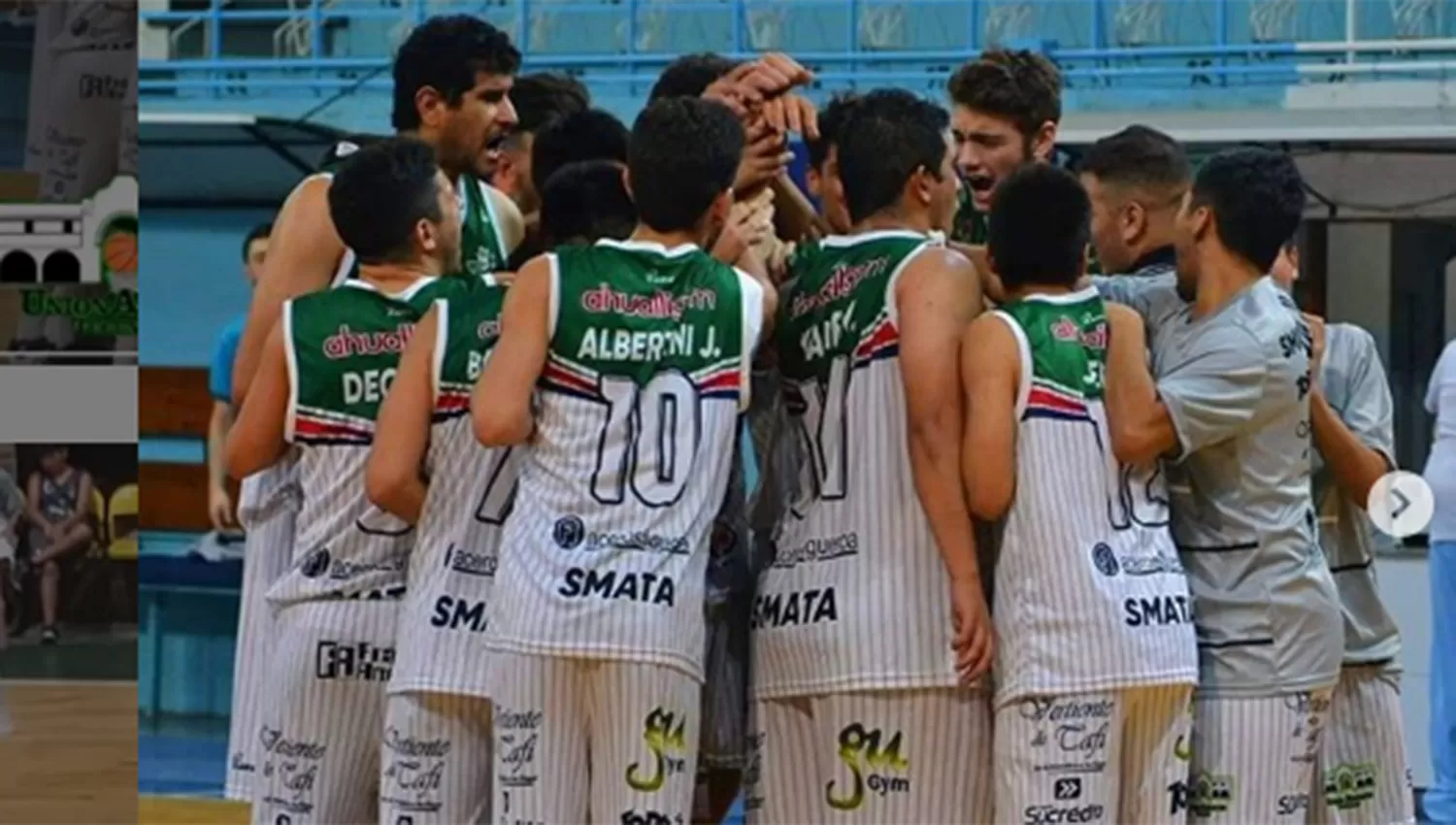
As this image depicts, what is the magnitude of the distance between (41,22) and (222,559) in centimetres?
148

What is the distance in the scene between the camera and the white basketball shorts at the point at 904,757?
3.65 m

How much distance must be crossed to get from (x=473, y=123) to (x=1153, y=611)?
137cm

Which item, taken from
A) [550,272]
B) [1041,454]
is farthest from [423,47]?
[1041,454]

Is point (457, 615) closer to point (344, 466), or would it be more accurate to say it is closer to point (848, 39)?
point (344, 466)

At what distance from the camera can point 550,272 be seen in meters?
3.62

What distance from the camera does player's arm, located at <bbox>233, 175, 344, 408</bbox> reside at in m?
4.03

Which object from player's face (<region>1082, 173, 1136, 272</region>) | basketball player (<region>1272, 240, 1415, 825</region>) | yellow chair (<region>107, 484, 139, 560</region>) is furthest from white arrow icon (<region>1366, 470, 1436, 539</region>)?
yellow chair (<region>107, 484, 139, 560</region>)

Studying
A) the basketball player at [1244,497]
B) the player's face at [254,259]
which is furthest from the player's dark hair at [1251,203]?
the player's face at [254,259]

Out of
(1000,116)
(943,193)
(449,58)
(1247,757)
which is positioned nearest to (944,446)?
(943,193)

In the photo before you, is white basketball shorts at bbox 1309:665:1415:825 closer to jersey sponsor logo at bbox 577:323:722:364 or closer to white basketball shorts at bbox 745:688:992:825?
white basketball shorts at bbox 745:688:992:825

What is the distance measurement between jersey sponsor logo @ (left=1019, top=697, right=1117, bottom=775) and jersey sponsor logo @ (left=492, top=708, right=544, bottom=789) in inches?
27.0

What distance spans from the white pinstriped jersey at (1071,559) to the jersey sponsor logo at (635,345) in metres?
0.45

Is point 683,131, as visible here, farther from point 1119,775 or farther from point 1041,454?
point 1119,775

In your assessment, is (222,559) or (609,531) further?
(222,559)
